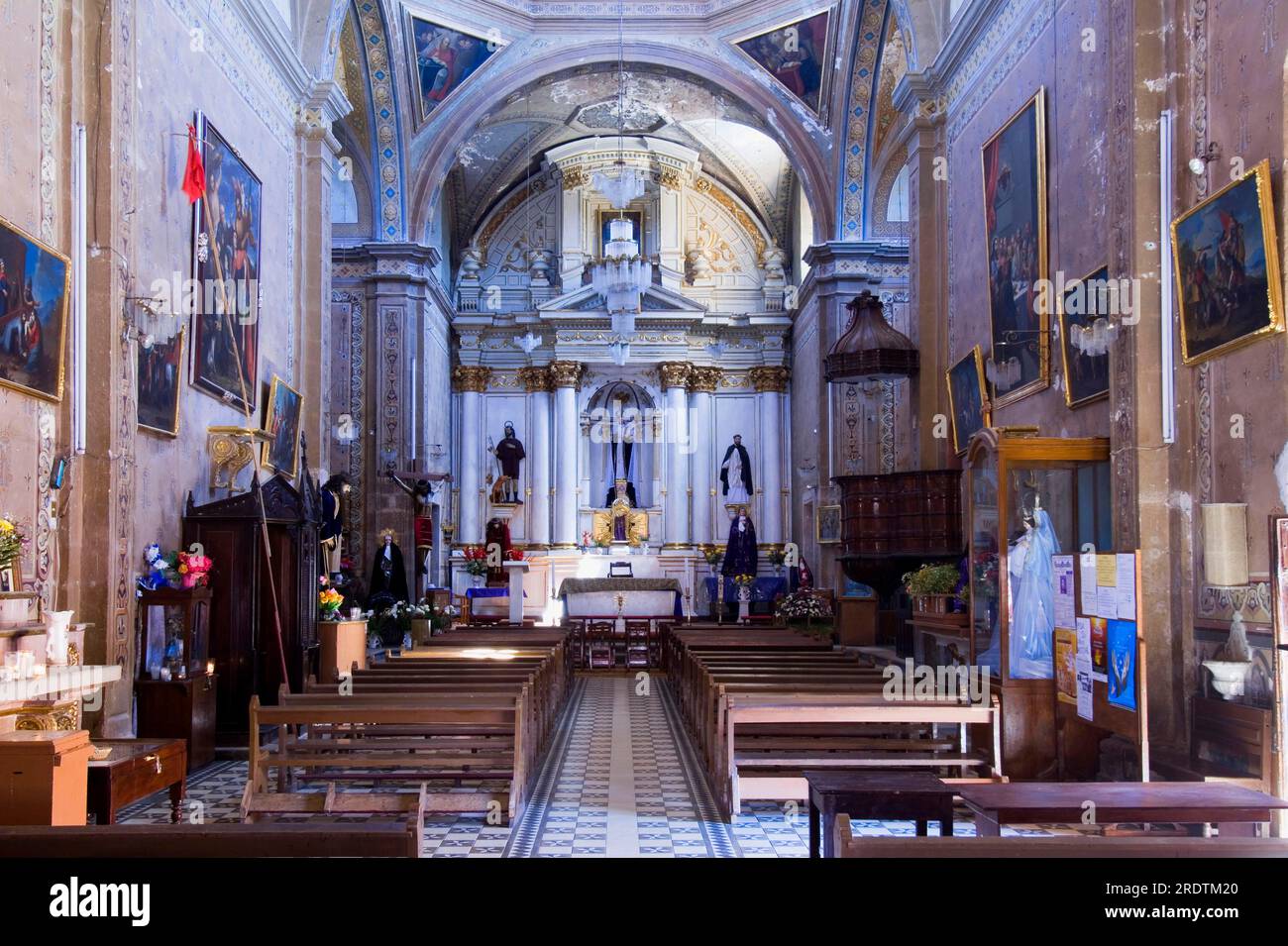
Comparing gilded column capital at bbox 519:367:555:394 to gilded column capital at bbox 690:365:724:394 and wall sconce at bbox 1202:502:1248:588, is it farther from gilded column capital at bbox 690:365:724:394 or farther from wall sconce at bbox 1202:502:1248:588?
wall sconce at bbox 1202:502:1248:588

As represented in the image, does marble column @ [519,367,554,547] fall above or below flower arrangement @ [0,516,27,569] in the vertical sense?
above

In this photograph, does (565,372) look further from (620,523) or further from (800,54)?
(800,54)

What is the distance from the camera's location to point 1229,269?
6.97 metres

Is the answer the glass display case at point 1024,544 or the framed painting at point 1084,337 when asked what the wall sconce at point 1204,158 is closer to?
the framed painting at point 1084,337

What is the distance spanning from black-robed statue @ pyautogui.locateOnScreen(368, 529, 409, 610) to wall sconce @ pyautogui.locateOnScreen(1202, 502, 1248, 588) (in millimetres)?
13145

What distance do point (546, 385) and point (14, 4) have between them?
1787cm

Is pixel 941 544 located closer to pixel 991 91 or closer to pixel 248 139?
pixel 991 91

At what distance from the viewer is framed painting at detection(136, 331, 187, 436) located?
9.30 m

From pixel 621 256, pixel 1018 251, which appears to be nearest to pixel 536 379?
pixel 621 256

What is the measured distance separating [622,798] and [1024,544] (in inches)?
130

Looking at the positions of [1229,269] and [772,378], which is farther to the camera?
[772,378]

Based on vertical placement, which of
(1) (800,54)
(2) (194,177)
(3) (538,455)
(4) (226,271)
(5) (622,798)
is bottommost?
(5) (622,798)

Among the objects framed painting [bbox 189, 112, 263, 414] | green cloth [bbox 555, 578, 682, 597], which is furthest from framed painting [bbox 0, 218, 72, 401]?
green cloth [bbox 555, 578, 682, 597]
